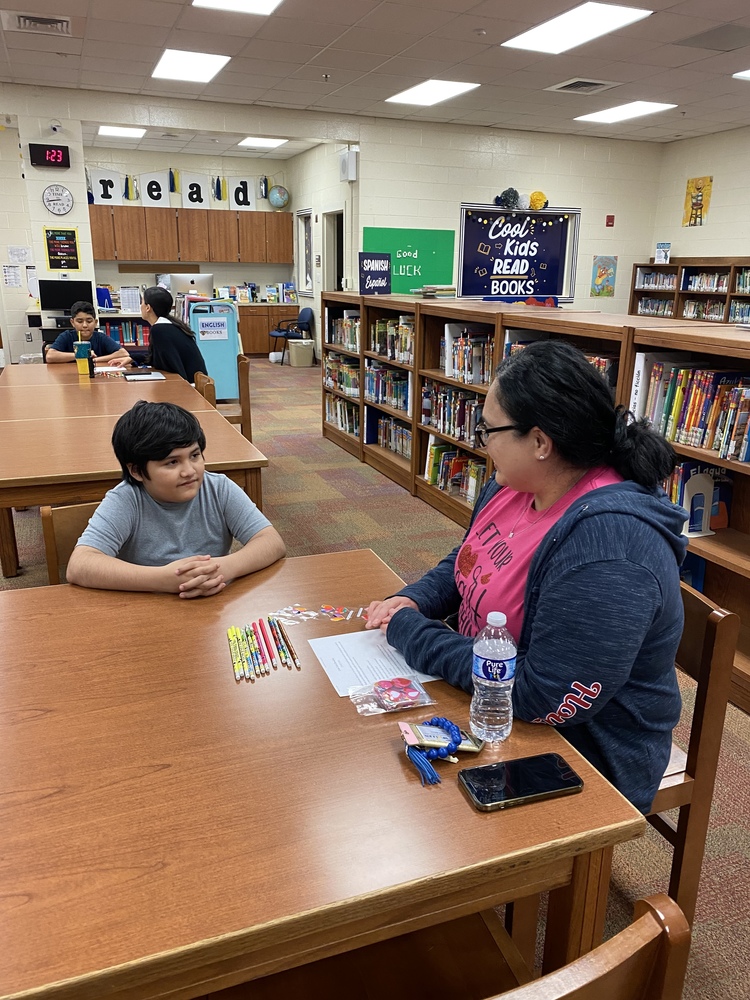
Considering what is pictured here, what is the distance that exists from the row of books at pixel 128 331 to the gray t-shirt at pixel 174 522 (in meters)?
8.76

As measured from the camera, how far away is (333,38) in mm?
5449

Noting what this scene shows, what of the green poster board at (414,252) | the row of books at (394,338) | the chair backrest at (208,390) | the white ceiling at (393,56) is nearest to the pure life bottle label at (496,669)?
the chair backrest at (208,390)

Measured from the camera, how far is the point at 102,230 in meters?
10.6

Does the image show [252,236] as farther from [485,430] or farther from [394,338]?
[485,430]

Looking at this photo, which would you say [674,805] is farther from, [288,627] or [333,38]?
[333,38]

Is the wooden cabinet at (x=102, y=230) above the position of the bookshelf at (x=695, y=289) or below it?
above

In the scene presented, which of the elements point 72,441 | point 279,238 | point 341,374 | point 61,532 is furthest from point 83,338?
point 279,238

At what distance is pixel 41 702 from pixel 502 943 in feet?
2.66

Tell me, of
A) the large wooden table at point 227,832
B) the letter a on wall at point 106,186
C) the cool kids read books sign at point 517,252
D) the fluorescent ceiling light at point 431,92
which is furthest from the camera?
the letter a on wall at point 106,186

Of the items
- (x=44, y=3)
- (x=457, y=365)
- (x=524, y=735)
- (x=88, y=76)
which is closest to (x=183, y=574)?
(x=524, y=735)

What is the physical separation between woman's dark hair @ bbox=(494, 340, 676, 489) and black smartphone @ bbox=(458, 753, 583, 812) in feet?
1.59

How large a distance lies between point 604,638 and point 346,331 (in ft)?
16.7

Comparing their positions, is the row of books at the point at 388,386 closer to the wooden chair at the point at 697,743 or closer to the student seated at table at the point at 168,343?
the student seated at table at the point at 168,343

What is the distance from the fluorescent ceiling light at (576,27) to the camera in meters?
4.90
